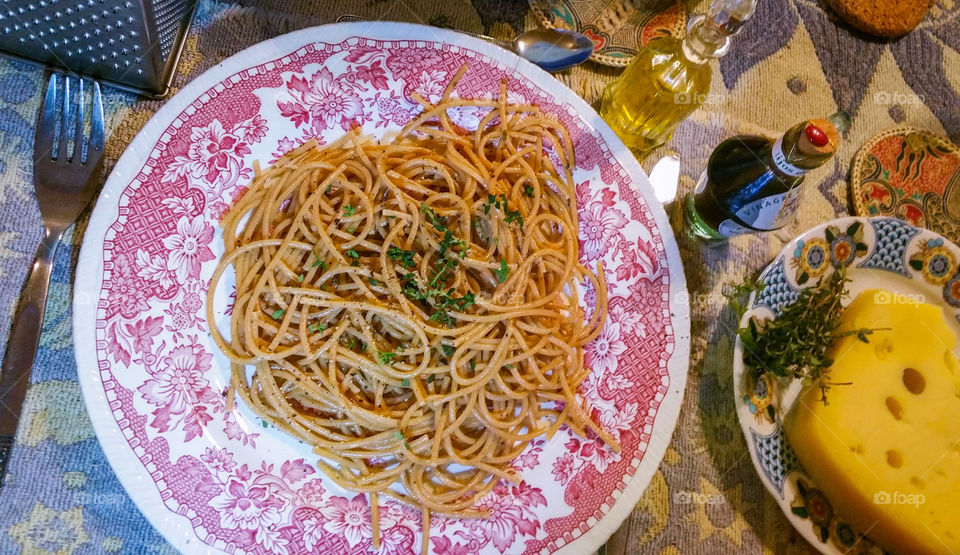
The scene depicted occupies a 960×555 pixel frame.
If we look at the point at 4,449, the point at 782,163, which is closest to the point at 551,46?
the point at 782,163

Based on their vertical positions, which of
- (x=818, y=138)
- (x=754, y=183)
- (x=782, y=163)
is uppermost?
(x=818, y=138)

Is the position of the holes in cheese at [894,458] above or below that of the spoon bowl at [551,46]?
below

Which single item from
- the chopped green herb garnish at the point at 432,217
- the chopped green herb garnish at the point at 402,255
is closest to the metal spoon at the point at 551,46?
the chopped green herb garnish at the point at 432,217

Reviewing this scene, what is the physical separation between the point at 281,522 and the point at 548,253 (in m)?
1.02

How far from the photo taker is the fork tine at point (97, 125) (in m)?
1.74

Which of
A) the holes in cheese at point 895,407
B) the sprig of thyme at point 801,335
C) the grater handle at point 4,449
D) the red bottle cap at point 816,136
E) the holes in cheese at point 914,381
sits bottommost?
the grater handle at point 4,449

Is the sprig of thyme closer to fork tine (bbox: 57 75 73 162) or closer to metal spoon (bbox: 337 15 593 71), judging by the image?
metal spoon (bbox: 337 15 593 71)

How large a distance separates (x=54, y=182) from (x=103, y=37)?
434mm

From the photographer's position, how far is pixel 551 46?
203 cm

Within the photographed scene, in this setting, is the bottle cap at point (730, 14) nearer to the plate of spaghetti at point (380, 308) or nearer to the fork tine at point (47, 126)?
the plate of spaghetti at point (380, 308)

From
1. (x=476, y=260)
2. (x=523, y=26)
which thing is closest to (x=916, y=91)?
(x=523, y=26)

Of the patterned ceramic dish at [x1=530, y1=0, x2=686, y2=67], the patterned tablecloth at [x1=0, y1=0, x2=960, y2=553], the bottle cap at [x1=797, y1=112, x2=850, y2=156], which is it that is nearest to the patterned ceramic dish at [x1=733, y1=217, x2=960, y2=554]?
the patterned tablecloth at [x1=0, y1=0, x2=960, y2=553]

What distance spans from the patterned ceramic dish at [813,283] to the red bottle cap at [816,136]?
0.51m

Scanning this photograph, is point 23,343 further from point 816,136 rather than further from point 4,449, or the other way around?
point 816,136
